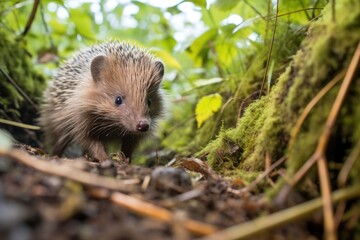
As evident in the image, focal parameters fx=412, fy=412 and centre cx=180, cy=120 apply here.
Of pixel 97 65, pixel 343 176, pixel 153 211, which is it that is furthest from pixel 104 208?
pixel 97 65

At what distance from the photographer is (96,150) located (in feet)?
18.3

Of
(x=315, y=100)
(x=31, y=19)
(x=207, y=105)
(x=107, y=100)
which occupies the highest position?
(x=31, y=19)

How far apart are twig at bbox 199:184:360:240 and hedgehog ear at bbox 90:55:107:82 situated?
4098 mm

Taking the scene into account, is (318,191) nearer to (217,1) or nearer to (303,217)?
(303,217)

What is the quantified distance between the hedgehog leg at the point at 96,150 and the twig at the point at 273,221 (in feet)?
12.4

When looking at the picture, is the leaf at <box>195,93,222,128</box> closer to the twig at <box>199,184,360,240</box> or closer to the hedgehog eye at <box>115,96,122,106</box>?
the hedgehog eye at <box>115,96,122,106</box>

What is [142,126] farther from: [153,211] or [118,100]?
[153,211]

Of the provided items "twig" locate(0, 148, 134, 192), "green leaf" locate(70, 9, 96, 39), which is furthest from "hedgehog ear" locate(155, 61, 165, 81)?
"twig" locate(0, 148, 134, 192)

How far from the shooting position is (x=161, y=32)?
890cm

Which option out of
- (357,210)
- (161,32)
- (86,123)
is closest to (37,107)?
(86,123)

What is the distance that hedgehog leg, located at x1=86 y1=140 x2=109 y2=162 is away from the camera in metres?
5.47

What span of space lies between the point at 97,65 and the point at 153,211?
13.0 feet

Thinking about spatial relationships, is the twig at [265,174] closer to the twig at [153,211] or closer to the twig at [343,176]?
the twig at [343,176]

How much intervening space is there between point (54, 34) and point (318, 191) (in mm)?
6513
